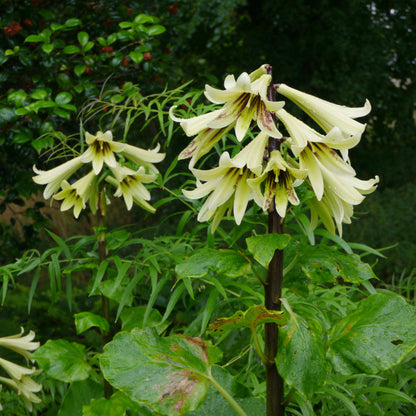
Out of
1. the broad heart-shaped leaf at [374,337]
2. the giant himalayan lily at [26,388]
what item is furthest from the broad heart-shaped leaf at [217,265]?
the giant himalayan lily at [26,388]

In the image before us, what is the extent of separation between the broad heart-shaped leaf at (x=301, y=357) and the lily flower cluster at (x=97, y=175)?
0.76 meters

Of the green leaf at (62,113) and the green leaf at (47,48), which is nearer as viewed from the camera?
the green leaf at (62,113)

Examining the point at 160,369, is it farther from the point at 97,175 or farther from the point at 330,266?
the point at 97,175

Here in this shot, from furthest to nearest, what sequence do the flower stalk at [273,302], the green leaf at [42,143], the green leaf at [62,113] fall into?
the green leaf at [62,113], the green leaf at [42,143], the flower stalk at [273,302]

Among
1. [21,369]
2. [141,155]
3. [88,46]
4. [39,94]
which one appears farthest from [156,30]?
[21,369]

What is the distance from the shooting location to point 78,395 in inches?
63.4

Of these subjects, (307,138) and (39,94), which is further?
(39,94)

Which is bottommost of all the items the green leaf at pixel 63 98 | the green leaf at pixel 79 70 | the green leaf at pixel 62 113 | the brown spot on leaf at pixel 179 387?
the green leaf at pixel 62 113

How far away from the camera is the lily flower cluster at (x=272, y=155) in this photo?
96cm

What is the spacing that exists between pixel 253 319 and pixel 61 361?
761 mm

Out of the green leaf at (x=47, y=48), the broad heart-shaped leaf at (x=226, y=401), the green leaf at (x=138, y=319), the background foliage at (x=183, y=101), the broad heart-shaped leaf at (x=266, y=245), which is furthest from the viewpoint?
the green leaf at (x=47, y=48)

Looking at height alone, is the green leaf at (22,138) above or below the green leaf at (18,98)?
below

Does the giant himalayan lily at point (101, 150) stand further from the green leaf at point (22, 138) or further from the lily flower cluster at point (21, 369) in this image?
the green leaf at point (22, 138)

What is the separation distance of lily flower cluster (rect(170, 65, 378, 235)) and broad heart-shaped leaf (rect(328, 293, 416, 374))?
0.18 m
